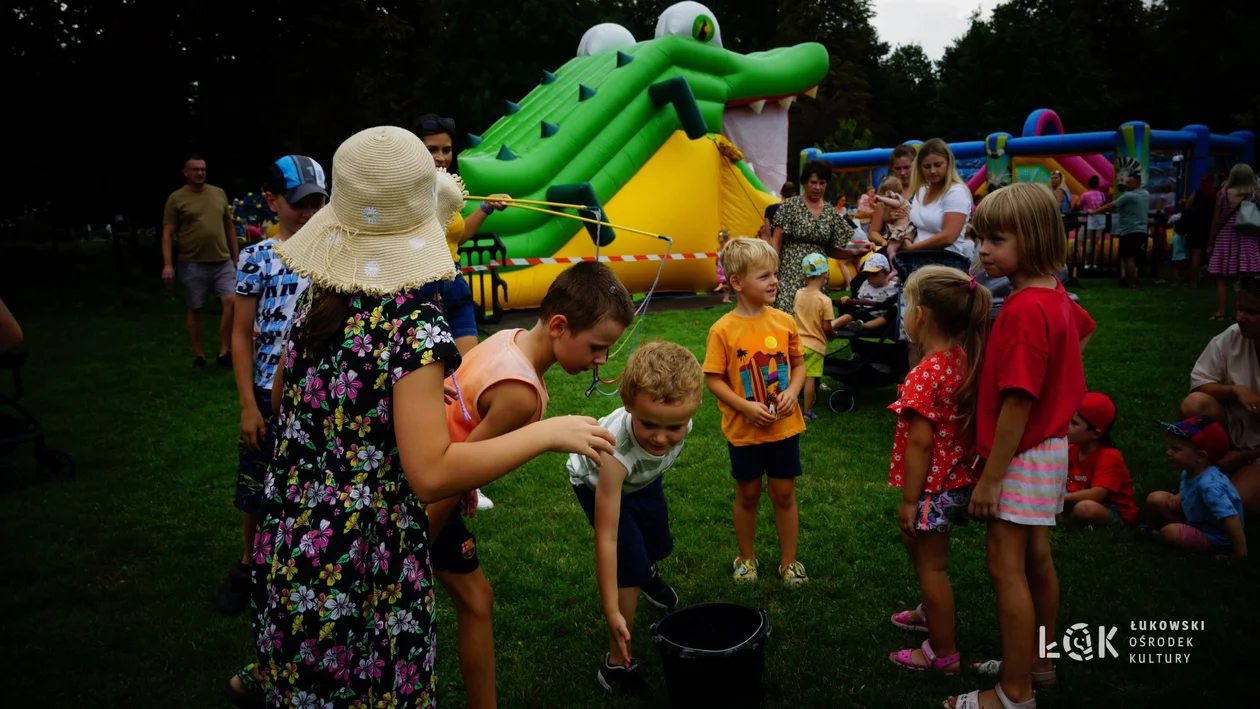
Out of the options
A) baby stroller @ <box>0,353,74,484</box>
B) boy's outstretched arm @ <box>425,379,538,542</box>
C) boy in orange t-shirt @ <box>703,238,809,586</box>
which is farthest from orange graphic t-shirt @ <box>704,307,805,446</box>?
baby stroller @ <box>0,353,74,484</box>

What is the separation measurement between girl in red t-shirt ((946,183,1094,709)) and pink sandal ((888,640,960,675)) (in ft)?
1.00

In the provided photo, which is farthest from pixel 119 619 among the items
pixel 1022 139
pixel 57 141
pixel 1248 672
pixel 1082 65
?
pixel 1082 65

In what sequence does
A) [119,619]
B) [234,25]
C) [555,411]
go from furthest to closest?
1. [234,25]
2. [555,411]
3. [119,619]

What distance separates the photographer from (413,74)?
22891mm

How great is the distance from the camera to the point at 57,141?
1600 cm

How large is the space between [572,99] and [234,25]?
30.4 feet

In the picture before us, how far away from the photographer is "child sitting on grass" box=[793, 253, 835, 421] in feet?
22.3

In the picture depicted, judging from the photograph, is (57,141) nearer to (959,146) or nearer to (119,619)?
(119,619)

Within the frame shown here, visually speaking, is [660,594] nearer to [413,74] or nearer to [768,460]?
[768,460]

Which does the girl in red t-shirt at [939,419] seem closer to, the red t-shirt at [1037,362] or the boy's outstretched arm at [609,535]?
the red t-shirt at [1037,362]

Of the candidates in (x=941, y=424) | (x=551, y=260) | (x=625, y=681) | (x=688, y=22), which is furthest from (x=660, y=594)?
(x=688, y=22)

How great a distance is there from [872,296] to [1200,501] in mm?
3399

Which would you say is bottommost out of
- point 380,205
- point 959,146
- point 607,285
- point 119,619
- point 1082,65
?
point 119,619

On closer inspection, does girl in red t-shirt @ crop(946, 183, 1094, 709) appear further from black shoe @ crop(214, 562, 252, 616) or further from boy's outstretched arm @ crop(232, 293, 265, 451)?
black shoe @ crop(214, 562, 252, 616)
